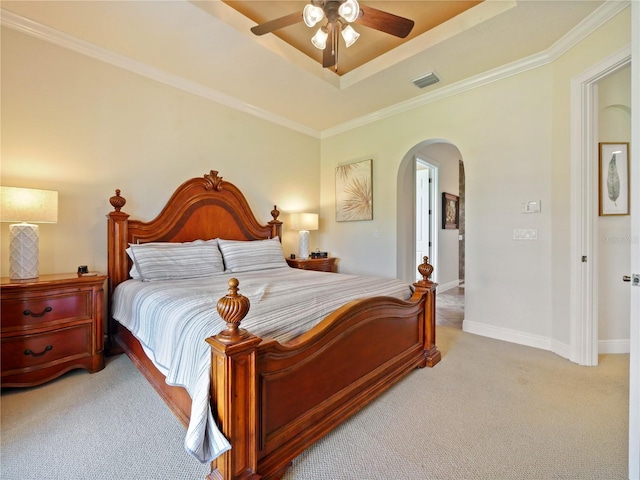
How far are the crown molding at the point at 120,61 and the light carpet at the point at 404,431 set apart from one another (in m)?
2.74

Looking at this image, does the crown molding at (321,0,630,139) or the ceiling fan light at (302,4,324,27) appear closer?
the ceiling fan light at (302,4,324,27)

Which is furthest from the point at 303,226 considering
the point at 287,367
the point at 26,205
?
the point at 287,367

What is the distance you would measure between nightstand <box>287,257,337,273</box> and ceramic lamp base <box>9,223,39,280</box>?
2505 mm

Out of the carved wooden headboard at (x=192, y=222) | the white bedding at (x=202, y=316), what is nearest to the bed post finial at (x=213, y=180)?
the carved wooden headboard at (x=192, y=222)

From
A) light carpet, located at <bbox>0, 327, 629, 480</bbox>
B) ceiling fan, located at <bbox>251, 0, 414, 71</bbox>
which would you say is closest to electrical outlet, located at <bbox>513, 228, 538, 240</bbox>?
light carpet, located at <bbox>0, 327, 629, 480</bbox>

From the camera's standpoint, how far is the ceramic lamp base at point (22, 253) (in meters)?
2.00

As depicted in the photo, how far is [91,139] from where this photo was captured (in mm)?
2570

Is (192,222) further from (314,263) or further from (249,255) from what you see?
(314,263)

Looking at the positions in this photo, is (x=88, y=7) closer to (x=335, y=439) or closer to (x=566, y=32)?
(x=335, y=439)

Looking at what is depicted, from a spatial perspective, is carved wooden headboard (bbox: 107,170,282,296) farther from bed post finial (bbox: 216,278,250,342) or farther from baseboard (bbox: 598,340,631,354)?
baseboard (bbox: 598,340,631,354)

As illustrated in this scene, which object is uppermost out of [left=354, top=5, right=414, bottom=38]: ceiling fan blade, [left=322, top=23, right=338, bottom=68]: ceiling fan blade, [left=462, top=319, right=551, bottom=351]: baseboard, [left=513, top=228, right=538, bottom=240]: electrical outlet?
[left=354, top=5, right=414, bottom=38]: ceiling fan blade

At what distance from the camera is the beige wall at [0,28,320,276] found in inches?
88.9

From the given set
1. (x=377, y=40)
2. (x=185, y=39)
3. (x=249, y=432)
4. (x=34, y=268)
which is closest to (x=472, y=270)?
(x=377, y=40)

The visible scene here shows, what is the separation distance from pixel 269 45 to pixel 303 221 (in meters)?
2.11
